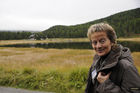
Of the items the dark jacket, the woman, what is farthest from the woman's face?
the dark jacket

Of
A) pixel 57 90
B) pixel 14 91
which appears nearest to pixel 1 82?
pixel 14 91

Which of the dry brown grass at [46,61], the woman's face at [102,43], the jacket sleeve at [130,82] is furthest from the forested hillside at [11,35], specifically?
the jacket sleeve at [130,82]

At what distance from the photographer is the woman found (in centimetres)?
135

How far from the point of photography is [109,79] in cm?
152

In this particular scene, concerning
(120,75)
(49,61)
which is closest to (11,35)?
(49,61)

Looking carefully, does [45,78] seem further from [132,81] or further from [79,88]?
[132,81]

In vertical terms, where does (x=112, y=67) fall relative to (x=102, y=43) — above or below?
below

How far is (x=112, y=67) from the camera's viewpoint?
1517 millimetres

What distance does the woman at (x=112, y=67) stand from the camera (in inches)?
53.2

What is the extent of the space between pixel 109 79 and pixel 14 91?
174 inches

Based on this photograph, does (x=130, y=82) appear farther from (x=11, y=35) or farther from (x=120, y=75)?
(x=11, y=35)

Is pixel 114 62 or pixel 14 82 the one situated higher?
pixel 114 62

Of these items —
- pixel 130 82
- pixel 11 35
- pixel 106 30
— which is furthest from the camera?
pixel 11 35

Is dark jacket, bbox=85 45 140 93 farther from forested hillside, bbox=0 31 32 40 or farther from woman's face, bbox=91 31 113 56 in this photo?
forested hillside, bbox=0 31 32 40
